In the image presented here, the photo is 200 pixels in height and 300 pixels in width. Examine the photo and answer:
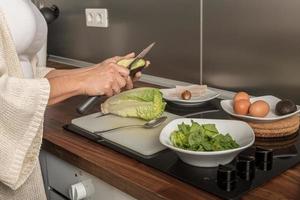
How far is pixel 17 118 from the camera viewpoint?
735mm

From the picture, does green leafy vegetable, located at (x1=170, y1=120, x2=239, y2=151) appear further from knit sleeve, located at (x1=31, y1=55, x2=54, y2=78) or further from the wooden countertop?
knit sleeve, located at (x1=31, y1=55, x2=54, y2=78)

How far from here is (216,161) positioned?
2.49ft

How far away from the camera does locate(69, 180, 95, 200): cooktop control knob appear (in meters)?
0.88

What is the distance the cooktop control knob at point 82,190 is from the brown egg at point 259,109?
0.39m

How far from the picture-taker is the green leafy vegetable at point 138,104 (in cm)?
103

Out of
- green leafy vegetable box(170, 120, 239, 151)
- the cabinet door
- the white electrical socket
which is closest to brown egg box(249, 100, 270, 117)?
green leafy vegetable box(170, 120, 239, 151)

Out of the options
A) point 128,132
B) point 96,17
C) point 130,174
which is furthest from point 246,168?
point 96,17

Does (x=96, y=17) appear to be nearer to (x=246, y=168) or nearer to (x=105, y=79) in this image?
(x=105, y=79)

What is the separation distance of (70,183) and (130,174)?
253mm

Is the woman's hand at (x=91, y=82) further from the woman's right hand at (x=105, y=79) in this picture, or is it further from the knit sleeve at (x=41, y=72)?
the knit sleeve at (x=41, y=72)

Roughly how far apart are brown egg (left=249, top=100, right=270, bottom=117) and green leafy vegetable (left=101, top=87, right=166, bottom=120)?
24cm

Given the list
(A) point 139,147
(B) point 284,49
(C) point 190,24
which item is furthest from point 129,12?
(A) point 139,147

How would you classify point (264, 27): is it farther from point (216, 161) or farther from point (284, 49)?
point (216, 161)

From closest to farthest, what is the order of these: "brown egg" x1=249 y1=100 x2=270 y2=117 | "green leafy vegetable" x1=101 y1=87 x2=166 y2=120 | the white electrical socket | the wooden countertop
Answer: the wooden countertop, "brown egg" x1=249 y1=100 x2=270 y2=117, "green leafy vegetable" x1=101 y1=87 x2=166 y2=120, the white electrical socket
